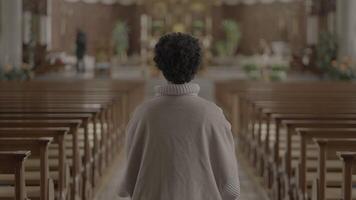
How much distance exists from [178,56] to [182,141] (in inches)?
16.3

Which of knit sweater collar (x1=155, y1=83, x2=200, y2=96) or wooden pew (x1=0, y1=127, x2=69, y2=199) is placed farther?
wooden pew (x1=0, y1=127, x2=69, y2=199)

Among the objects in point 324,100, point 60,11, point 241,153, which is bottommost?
point 241,153

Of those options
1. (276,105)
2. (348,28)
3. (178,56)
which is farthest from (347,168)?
(348,28)

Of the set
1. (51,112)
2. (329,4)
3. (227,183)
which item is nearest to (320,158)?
(227,183)

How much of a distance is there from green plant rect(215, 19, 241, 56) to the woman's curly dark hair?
78.4 ft

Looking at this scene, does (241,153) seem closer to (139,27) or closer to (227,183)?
(227,183)

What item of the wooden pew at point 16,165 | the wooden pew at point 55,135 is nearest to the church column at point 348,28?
the wooden pew at point 55,135

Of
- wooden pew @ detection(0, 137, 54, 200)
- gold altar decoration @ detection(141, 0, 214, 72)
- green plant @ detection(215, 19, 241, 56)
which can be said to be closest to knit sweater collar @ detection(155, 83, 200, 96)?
wooden pew @ detection(0, 137, 54, 200)

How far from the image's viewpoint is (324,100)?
926 cm

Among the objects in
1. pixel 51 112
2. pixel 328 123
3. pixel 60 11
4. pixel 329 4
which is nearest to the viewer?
pixel 328 123

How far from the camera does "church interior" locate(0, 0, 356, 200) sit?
205 inches

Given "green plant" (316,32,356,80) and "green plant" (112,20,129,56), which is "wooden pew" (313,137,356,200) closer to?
"green plant" (316,32,356,80)

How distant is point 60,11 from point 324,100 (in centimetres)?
1788

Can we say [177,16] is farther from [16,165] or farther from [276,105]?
[16,165]
